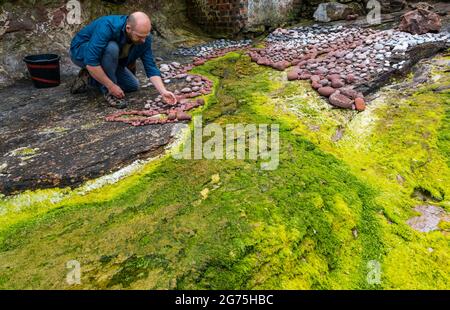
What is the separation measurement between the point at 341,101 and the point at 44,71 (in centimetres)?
364

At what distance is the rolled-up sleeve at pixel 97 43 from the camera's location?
153 inches

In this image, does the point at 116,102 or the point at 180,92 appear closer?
the point at 116,102

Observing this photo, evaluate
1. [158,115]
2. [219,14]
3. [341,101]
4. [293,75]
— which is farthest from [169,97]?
[219,14]

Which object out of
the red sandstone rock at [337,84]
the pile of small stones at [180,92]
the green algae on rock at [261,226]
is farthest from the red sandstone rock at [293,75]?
the green algae on rock at [261,226]

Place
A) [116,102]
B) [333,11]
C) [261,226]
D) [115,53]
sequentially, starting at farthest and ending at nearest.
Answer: [333,11], [116,102], [115,53], [261,226]

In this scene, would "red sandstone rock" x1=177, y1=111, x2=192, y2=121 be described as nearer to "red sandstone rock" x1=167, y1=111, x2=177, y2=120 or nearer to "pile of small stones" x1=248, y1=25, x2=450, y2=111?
"red sandstone rock" x1=167, y1=111, x2=177, y2=120

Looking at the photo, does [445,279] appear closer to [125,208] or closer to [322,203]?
[322,203]

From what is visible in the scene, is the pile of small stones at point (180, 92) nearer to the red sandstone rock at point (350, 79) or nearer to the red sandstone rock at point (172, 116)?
the red sandstone rock at point (172, 116)

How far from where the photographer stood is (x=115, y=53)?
401 centimetres

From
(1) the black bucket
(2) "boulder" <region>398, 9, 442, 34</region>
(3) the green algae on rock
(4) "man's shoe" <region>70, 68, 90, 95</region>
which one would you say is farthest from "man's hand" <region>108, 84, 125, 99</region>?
(2) "boulder" <region>398, 9, 442, 34</region>

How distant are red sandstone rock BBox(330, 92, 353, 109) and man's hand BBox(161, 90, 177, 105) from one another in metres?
1.67

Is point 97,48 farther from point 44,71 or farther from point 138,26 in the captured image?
point 44,71

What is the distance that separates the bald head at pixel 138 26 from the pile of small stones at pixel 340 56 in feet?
6.10
